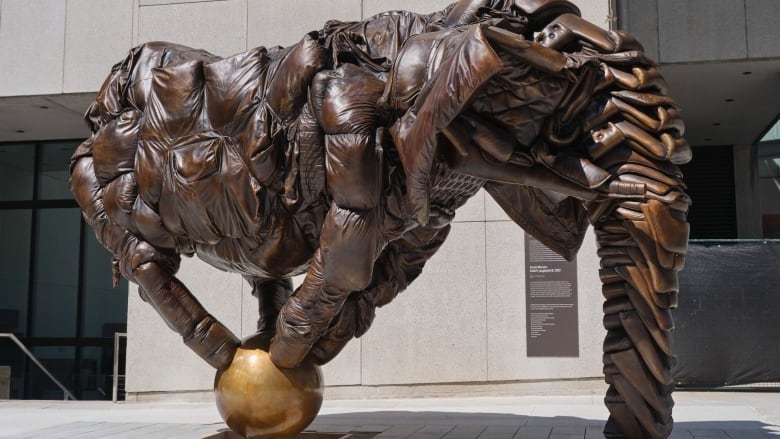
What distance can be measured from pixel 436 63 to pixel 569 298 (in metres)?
7.38

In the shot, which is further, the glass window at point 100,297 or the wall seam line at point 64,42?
the glass window at point 100,297

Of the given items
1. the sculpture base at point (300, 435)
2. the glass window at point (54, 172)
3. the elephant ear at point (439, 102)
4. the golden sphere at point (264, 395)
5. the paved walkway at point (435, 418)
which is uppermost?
the glass window at point (54, 172)

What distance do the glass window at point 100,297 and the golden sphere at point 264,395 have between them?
11565 millimetres

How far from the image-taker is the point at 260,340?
6332mm

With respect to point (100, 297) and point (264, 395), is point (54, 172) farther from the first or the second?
point (264, 395)

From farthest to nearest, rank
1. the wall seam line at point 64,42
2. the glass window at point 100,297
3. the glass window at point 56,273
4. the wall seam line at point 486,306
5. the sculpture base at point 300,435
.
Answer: the glass window at point 56,273 < the glass window at point 100,297 < the wall seam line at point 64,42 < the wall seam line at point 486,306 < the sculpture base at point 300,435

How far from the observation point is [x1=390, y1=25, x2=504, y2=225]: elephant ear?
4688 millimetres

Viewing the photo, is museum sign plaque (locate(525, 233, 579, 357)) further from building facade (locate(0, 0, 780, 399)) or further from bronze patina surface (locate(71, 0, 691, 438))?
bronze patina surface (locate(71, 0, 691, 438))

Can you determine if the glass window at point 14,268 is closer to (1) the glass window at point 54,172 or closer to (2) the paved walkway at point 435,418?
(1) the glass window at point 54,172

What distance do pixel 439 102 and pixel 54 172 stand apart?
14550 mm

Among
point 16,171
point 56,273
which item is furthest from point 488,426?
point 16,171

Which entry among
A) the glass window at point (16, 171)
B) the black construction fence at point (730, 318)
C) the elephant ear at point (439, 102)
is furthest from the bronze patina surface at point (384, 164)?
the glass window at point (16, 171)

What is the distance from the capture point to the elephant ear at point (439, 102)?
469cm

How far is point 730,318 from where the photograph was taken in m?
12.0
